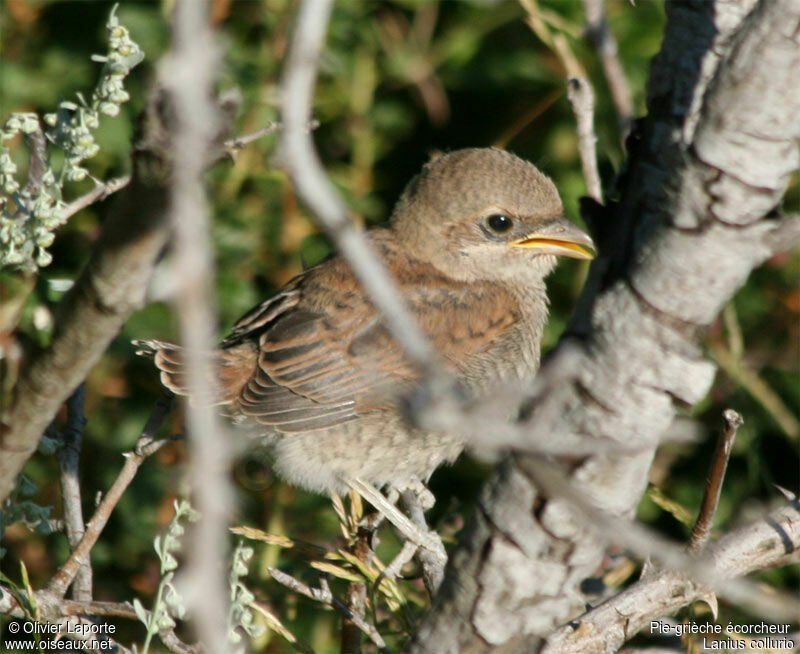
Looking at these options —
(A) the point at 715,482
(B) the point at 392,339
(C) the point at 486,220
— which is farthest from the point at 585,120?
(A) the point at 715,482

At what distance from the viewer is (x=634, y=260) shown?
5.02 feet

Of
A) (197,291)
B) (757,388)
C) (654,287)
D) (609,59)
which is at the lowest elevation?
(757,388)

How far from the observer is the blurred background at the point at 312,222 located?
384 cm

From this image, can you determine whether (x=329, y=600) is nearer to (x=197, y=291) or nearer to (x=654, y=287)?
(x=654, y=287)

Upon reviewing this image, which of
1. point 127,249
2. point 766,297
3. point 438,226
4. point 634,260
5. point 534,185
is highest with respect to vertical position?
point 634,260

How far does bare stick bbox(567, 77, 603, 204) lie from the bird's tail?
1.31 m

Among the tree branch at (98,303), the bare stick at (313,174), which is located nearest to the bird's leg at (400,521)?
the tree branch at (98,303)

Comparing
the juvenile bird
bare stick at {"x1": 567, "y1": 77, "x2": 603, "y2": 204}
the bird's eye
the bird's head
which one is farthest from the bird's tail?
bare stick at {"x1": 567, "y1": 77, "x2": 603, "y2": 204}

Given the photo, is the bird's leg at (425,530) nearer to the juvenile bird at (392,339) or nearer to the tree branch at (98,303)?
the juvenile bird at (392,339)

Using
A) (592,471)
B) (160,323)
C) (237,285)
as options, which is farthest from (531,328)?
(592,471)

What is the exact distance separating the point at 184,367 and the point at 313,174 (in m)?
2.07

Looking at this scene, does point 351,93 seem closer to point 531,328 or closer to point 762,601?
point 531,328

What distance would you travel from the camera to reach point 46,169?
2.31 meters

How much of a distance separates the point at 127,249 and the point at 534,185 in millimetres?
2308
